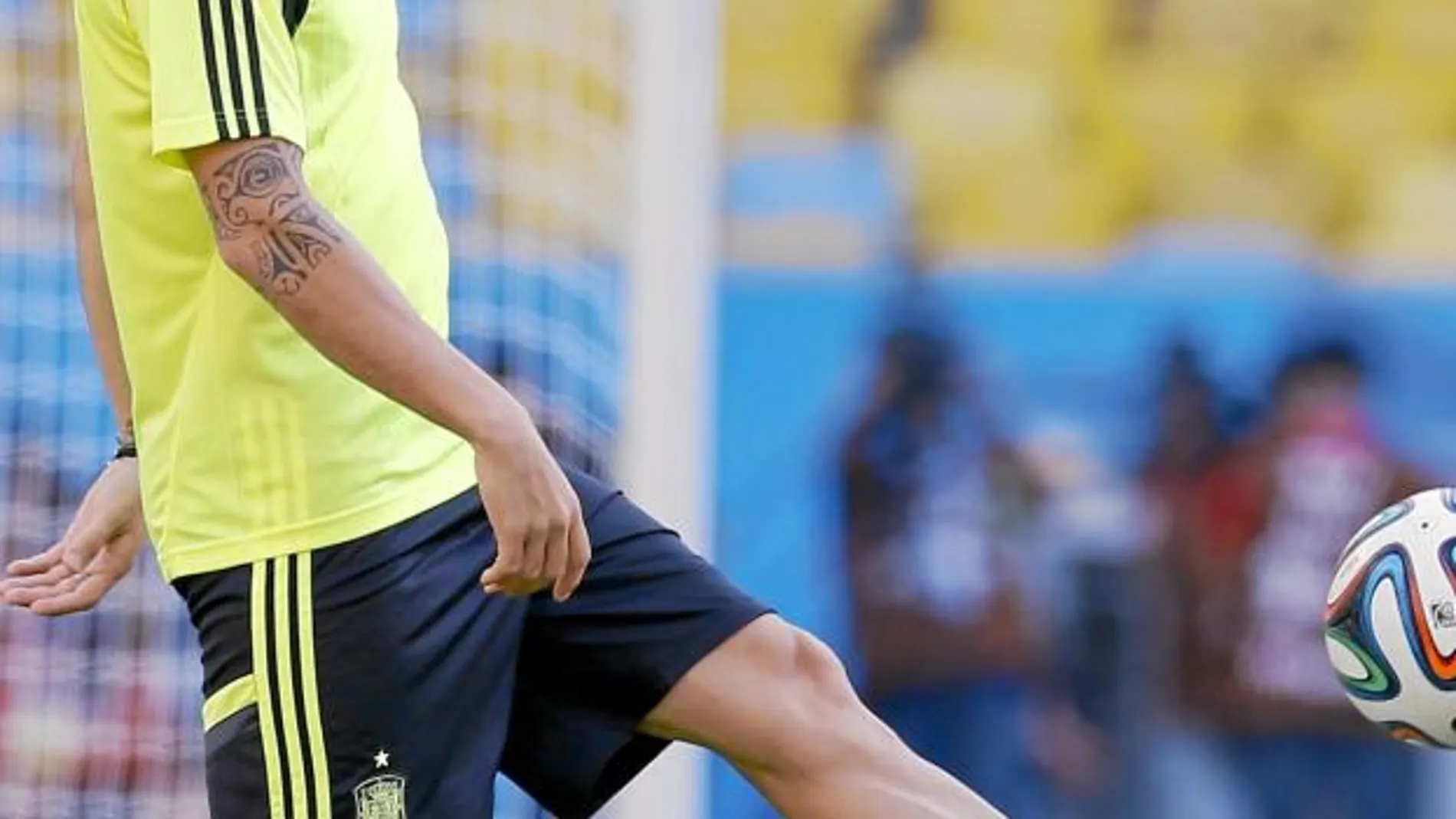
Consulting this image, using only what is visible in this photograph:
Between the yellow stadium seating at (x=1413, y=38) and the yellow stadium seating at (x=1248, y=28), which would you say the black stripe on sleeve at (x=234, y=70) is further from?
the yellow stadium seating at (x=1413, y=38)

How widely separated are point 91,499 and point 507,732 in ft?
1.75

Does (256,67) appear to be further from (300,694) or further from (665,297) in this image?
(665,297)

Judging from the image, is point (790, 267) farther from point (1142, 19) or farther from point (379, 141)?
point (379, 141)

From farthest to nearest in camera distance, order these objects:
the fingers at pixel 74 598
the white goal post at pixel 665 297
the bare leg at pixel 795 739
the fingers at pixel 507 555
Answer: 1. the white goal post at pixel 665 297
2. the fingers at pixel 74 598
3. the bare leg at pixel 795 739
4. the fingers at pixel 507 555

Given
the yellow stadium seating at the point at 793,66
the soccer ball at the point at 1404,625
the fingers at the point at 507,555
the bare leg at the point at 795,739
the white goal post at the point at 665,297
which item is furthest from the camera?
the yellow stadium seating at the point at 793,66

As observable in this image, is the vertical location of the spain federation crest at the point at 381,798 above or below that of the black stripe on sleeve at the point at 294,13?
below

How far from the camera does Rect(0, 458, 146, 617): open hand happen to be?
2.73 m

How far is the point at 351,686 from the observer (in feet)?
7.85

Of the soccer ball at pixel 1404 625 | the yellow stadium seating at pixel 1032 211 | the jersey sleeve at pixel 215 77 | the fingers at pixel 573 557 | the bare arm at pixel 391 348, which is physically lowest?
the yellow stadium seating at pixel 1032 211

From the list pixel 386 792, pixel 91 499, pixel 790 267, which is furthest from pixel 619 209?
pixel 790 267

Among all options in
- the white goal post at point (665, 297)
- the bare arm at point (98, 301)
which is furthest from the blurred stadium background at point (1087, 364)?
the bare arm at point (98, 301)

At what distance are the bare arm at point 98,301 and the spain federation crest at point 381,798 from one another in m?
0.61

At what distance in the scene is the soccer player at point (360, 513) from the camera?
224cm

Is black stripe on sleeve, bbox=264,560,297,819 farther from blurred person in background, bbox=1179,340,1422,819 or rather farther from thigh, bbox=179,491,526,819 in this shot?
blurred person in background, bbox=1179,340,1422,819
